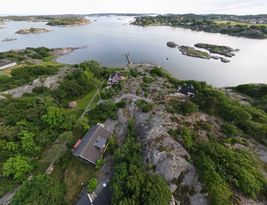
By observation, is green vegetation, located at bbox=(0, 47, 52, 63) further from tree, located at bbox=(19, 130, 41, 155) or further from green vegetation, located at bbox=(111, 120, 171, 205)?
green vegetation, located at bbox=(111, 120, 171, 205)

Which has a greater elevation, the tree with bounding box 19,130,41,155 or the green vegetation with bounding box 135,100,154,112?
the green vegetation with bounding box 135,100,154,112

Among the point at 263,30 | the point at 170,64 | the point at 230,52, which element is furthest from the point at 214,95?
the point at 263,30

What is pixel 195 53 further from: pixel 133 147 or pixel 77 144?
pixel 77 144

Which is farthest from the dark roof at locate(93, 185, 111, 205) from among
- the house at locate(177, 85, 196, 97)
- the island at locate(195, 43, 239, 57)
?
the island at locate(195, 43, 239, 57)

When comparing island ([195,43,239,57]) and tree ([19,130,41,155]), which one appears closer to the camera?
tree ([19,130,41,155])

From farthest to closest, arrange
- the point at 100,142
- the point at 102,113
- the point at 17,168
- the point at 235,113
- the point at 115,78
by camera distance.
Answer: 1. the point at 115,78
2. the point at 102,113
3. the point at 235,113
4. the point at 100,142
5. the point at 17,168

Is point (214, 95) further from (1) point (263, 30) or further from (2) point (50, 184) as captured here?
(1) point (263, 30)

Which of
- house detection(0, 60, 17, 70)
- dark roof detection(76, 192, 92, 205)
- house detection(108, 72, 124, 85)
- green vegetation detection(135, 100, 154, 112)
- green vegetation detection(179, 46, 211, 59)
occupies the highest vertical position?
green vegetation detection(135, 100, 154, 112)

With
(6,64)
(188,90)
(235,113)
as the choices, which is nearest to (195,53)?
(188,90)
